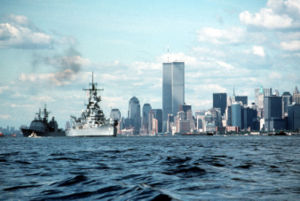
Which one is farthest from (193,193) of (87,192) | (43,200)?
(43,200)

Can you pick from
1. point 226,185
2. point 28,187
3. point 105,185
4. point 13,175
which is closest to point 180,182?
point 226,185

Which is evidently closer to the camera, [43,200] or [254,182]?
[43,200]

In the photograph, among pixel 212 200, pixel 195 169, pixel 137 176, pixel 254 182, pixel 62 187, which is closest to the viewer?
pixel 212 200

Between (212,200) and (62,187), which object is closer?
(212,200)

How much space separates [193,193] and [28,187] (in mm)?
7259

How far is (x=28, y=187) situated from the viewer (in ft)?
55.7

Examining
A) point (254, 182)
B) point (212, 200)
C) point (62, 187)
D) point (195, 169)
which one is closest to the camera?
point (212, 200)

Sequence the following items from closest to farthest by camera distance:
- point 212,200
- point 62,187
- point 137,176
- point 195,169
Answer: point 212,200, point 62,187, point 137,176, point 195,169

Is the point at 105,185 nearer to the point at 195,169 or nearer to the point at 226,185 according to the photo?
the point at 226,185

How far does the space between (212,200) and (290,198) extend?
2778 mm

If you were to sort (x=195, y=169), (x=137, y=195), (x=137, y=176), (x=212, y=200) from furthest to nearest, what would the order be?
(x=195, y=169) < (x=137, y=176) < (x=137, y=195) < (x=212, y=200)

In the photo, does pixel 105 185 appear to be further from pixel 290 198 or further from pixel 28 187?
pixel 290 198

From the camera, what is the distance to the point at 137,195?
14.3 meters

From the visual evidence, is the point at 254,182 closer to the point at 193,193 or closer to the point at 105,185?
the point at 193,193
